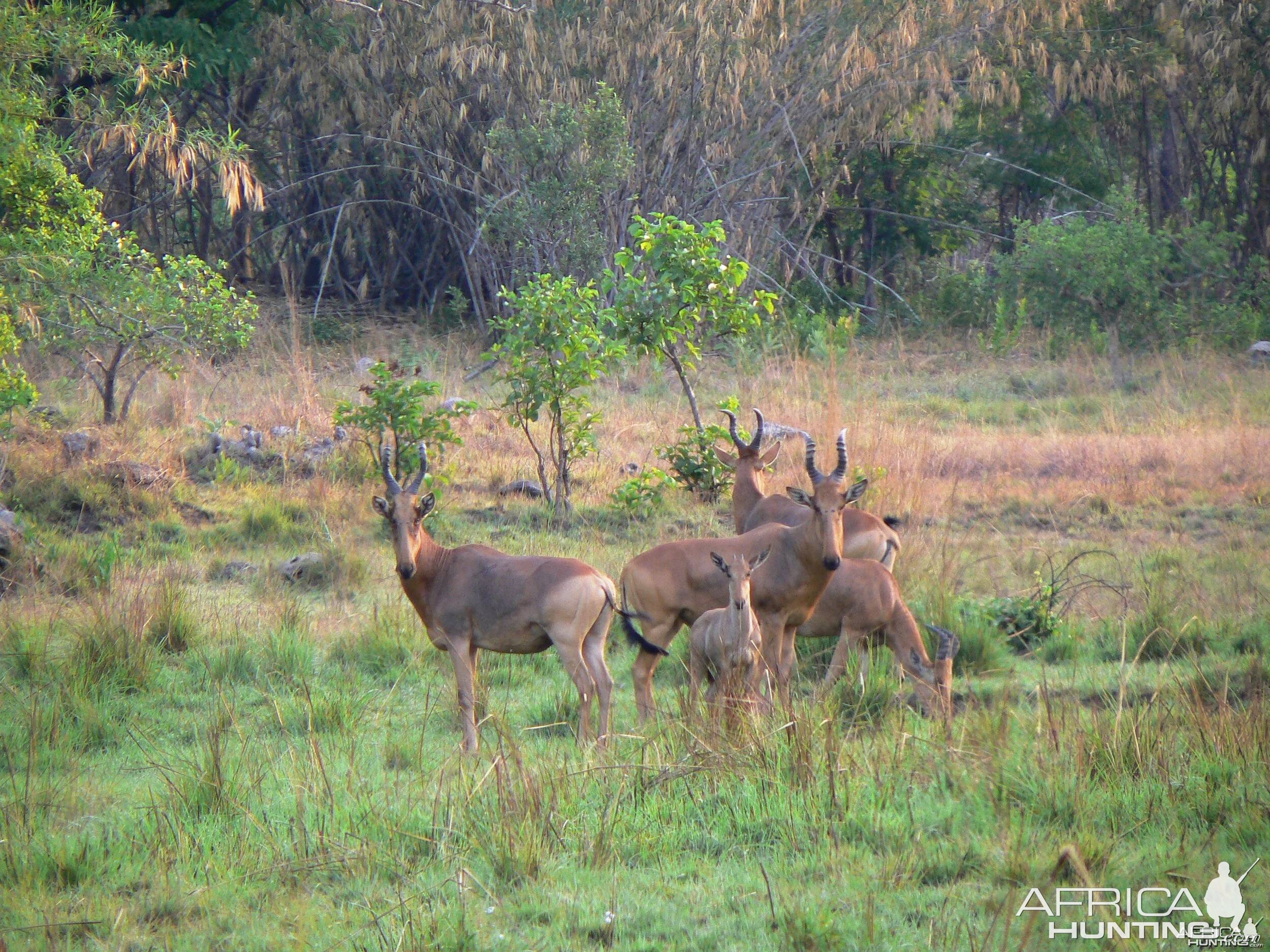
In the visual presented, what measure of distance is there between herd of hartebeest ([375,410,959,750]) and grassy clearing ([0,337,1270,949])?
338mm

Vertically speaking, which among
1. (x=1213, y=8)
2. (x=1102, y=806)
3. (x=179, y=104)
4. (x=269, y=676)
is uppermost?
(x=1213, y=8)

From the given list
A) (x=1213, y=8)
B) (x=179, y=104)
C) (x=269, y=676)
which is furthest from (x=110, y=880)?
(x=1213, y=8)

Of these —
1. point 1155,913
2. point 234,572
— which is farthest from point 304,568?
point 1155,913

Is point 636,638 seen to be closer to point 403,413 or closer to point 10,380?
point 403,413

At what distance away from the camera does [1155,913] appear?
4.63 meters

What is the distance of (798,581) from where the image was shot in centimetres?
777

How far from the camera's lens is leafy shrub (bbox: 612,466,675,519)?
11930mm

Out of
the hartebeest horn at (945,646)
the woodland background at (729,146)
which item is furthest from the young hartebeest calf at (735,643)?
the woodland background at (729,146)

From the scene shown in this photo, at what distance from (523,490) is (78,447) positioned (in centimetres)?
441

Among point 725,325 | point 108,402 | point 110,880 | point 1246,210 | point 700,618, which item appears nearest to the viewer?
point 110,880

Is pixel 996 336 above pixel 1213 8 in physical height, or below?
below

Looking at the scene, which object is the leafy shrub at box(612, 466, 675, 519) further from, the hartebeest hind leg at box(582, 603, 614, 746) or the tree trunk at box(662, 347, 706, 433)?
the hartebeest hind leg at box(582, 603, 614, 746)

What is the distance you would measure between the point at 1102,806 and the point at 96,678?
6021 millimetres

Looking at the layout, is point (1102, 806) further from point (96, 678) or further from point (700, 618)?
point (96, 678)
